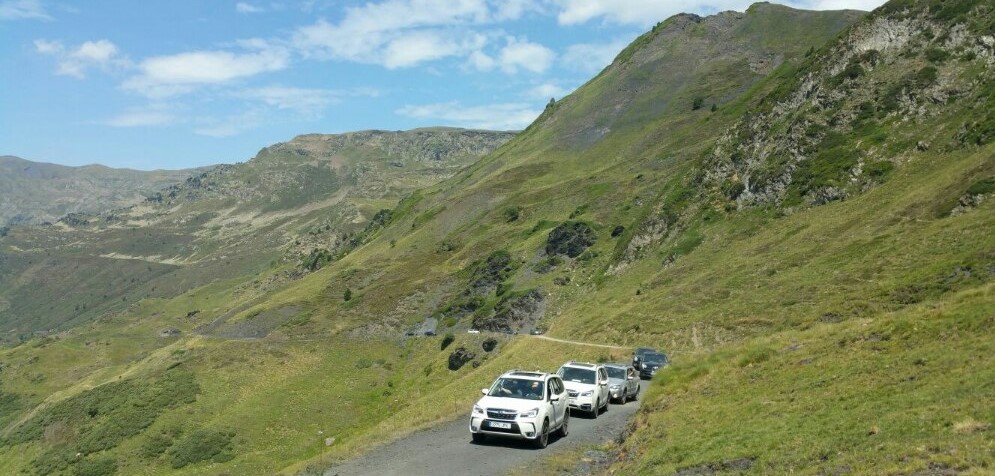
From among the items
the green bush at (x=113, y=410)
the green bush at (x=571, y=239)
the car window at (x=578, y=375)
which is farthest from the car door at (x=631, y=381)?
the green bush at (x=571, y=239)

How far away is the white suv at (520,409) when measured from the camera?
20.4 m

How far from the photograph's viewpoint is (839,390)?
17.2 metres

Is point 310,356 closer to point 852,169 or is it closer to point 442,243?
point 442,243

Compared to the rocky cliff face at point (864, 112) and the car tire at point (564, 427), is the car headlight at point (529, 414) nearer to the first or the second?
the car tire at point (564, 427)

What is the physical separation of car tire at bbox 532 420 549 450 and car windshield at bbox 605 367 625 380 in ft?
44.8

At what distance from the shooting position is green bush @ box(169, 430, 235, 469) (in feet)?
187

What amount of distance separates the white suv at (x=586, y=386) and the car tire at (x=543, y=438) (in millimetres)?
6228

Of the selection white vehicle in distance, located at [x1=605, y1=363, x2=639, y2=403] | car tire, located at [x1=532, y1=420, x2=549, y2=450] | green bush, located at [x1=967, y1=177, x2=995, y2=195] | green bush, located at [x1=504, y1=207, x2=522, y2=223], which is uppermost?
green bush, located at [x1=967, y1=177, x2=995, y2=195]

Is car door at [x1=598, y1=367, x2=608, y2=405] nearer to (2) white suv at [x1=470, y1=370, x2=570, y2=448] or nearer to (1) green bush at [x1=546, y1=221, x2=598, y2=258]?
(2) white suv at [x1=470, y1=370, x2=570, y2=448]

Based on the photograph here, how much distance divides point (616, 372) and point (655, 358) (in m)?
11.3

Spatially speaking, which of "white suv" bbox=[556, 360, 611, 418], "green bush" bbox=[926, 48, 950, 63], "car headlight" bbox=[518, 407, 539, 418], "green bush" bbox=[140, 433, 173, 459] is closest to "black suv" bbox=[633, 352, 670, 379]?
"white suv" bbox=[556, 360, 611, 418]

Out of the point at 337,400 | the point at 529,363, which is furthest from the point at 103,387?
the point at 529,363

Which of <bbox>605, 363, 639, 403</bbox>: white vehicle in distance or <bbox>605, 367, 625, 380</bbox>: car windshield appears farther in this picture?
<bbox>605, 367, 625, 380</bbox>: car windshield

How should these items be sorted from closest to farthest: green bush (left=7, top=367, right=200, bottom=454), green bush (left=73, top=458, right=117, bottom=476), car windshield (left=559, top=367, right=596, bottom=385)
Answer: car windshield (left=559, top=367, right=596, bottom=385)
green bush (left=73, top=458, right=117, bottom=476)
green bush (left=7, top=367, right=200, bottom=454)
